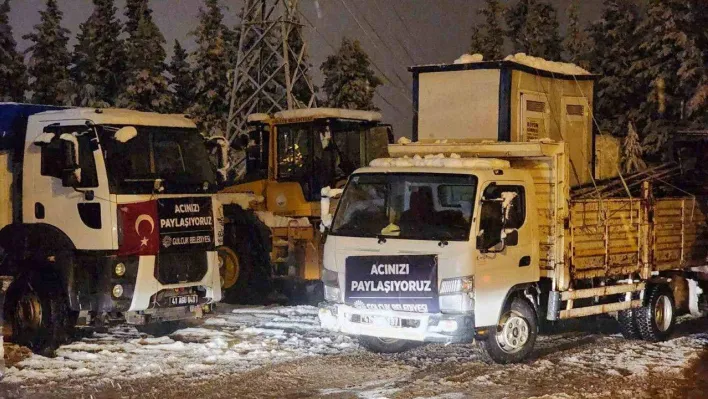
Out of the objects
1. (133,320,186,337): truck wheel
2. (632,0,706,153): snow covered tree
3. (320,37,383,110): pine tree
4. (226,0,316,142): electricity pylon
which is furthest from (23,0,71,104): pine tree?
(133,320,186,337): truck wheel

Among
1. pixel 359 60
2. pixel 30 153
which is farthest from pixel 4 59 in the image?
pixel 30 153

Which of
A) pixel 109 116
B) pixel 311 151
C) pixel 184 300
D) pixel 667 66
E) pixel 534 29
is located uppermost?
pixel 534 29

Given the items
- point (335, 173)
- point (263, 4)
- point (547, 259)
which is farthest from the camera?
point (263, 4)

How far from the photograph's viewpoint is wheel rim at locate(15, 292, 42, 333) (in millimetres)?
11789

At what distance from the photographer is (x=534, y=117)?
1395cm

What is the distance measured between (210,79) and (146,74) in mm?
4406

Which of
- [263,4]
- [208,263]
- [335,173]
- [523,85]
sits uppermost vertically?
[263,4]

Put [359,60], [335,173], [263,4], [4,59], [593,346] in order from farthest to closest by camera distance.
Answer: [359,60]
[4,59]
[263,4]
[335,173]
[593,346]

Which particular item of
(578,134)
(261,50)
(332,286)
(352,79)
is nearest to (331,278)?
(332,286)

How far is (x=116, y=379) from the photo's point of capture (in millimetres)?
Result: 10227

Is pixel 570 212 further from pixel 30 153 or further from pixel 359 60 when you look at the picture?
pixel 359 60

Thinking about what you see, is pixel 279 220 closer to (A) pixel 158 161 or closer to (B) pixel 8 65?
(A) pixel 158 161

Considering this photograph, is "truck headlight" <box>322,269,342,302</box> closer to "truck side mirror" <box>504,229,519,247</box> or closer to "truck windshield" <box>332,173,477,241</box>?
"truck windshield" <box>332,173,477,241</box>

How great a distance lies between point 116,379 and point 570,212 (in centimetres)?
592
